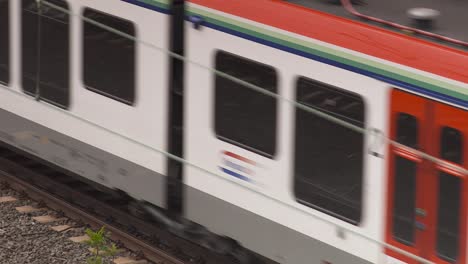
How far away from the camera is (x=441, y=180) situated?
841cm

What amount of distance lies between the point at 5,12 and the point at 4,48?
0.38 meters

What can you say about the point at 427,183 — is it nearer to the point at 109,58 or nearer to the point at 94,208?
the point at 109,58

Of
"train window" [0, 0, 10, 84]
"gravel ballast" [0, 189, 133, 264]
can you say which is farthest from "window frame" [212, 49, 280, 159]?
"train window" [0, 0, 10, 84]

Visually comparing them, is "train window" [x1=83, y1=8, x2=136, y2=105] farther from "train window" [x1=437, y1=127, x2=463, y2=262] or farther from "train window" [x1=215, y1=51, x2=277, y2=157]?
"train window" [x1=437, y1=127, x2=463, y2=262]

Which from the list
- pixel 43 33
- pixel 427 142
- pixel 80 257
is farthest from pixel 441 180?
pixel 43 33

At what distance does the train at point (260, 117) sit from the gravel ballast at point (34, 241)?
648mm

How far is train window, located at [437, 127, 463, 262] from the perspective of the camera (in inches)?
327

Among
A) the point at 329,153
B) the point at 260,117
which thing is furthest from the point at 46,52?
the point at 329,153

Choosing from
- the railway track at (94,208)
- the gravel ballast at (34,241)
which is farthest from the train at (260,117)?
the gravel ballast at (34,241)

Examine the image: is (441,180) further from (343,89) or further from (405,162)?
(343,89)

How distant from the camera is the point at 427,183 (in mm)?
8523

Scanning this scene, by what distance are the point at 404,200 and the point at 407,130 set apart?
1.68 ft

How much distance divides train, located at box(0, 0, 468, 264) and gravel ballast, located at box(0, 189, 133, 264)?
648 millimetres

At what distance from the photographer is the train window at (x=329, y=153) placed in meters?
8.96
